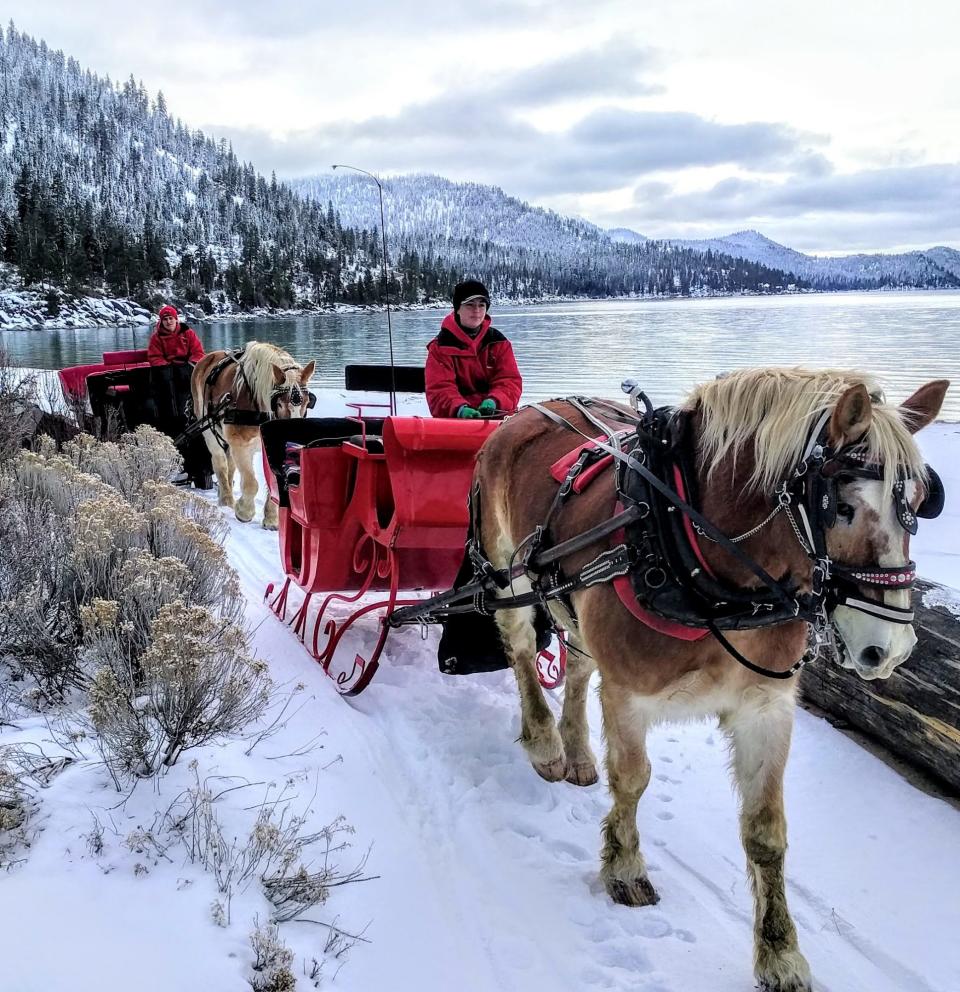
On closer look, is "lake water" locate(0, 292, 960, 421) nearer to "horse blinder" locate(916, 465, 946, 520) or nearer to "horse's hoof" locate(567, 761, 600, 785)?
"horse's hoof" locate(567, 761, 600, 785)

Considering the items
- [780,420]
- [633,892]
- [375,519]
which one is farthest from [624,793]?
[375,519]

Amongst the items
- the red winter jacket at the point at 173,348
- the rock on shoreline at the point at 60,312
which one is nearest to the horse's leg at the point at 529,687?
the red winter jacket at the point at 173,348

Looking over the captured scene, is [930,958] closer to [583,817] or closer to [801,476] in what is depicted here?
[583,817]

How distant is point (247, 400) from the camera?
831 cm

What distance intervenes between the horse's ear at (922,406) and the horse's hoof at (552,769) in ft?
7.54

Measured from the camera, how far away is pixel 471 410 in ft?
15.9

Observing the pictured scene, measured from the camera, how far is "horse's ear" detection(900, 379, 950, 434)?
2.04m

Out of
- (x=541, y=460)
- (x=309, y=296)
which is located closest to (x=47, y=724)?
(x=541, y=460)

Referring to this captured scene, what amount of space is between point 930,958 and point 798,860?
597 millimetres

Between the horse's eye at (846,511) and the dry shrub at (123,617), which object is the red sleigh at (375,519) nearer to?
the dry shrub at (123,617)

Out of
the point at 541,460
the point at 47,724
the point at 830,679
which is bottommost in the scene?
the point at 830,679

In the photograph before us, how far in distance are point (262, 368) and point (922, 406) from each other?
7.08m

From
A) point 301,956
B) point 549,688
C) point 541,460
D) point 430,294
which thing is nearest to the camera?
point 301,956

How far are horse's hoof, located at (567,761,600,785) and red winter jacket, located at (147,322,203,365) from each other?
29.7 ft
